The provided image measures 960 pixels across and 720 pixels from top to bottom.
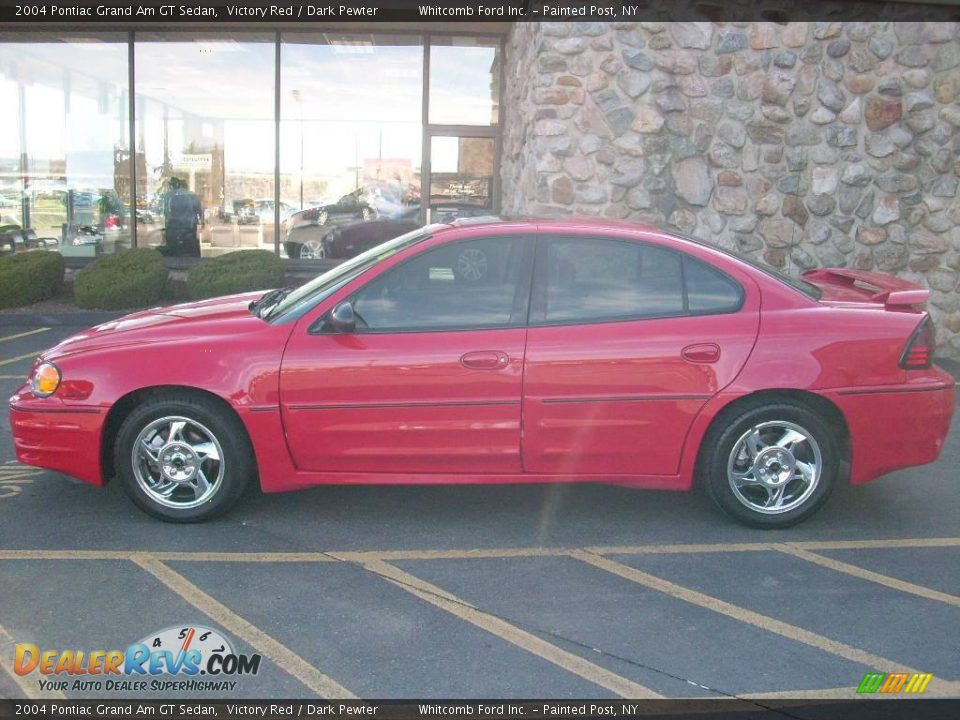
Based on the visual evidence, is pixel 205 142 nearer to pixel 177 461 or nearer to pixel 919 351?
pixel 177 461

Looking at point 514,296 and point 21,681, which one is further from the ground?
point 514,296

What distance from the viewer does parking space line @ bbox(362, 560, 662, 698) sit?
145 inches

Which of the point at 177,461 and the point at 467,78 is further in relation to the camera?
the point at 467,78

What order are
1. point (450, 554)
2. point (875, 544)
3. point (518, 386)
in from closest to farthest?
point (450, 554) → point (518, 386) → point (875, 544)

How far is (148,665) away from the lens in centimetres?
384

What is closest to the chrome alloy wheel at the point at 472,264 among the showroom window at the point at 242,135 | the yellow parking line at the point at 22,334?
the yellow parking line at the point at 22,334

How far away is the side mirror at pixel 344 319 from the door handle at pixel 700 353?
1.67m

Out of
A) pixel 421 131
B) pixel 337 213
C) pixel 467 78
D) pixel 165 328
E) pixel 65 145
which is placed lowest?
pixel 165 328

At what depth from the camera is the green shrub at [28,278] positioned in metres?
12.4

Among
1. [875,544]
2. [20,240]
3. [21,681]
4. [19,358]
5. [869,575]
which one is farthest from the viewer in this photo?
[20,240]

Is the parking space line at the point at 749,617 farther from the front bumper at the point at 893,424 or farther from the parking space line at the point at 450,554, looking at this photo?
the front bumper at the point at 893,424

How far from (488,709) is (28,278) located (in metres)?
10.8

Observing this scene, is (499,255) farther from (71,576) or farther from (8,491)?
(8,491)

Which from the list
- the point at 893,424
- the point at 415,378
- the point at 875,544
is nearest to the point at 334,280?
the point at 415,378
